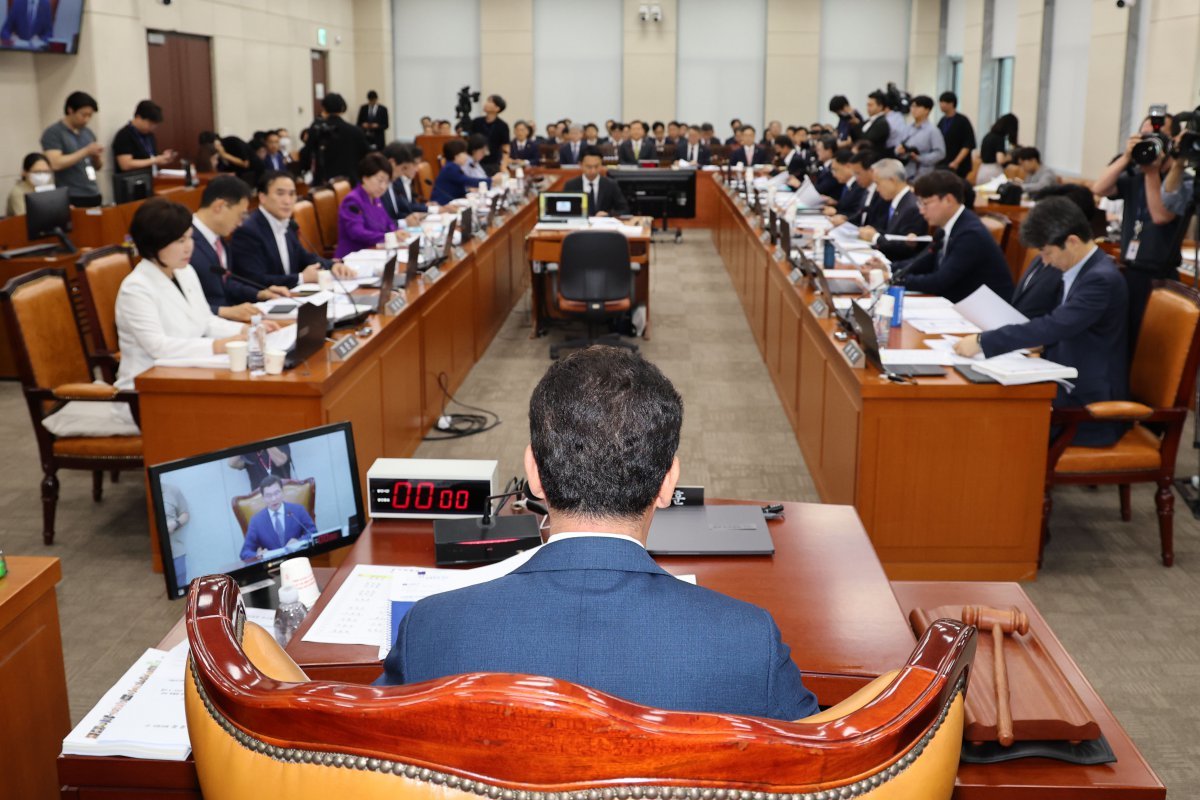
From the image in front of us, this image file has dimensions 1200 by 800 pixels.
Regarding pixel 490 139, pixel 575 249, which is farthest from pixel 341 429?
pixel 490 139

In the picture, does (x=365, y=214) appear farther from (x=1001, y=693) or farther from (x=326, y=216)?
(x=1001, y=693)

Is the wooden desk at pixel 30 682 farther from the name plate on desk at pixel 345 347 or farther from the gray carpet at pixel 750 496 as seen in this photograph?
the name plate on desk at pixel 345 347

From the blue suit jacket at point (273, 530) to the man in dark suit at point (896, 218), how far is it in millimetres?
4602

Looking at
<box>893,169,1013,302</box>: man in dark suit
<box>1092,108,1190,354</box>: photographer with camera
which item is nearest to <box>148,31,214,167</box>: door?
<box>893,169,1013,302</box>: man in dark suit

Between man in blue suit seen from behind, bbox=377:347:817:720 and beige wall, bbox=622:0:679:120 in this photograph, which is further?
beige wall, bbox=622:0:679:120

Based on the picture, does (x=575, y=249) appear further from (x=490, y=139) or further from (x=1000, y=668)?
(x=490, y=139)

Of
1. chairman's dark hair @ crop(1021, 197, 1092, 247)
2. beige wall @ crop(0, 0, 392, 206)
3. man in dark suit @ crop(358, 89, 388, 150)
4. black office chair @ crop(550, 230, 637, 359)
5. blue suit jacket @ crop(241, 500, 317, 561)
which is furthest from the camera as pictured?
man in dark suit @ crop(358, 89, 388, 150)

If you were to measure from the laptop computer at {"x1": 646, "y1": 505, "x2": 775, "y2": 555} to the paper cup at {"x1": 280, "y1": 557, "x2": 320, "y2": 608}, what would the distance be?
2.05 ft

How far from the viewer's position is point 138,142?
9.61 metres

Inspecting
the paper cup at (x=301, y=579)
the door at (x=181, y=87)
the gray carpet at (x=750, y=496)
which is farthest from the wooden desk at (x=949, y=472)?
the door at (x=181, y=87)

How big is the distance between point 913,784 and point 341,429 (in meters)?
1.60

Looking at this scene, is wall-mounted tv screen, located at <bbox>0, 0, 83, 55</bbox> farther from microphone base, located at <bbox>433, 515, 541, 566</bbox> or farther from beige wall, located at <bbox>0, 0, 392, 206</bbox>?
microphone base, located at <bbox>433, 515, 541, 566</bbox>

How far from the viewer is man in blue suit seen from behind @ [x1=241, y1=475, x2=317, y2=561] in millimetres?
2227

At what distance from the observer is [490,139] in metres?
12.7
